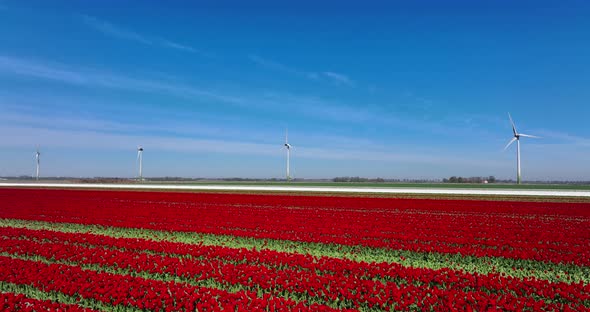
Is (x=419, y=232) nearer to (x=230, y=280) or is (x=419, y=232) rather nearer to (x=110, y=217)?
(x=230, y=280)

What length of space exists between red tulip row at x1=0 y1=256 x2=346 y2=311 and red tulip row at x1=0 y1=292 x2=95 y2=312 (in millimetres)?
690

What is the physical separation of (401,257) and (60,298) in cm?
981

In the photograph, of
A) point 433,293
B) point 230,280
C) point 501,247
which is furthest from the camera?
point 501,247

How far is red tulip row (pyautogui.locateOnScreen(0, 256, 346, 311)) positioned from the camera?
26.2ft

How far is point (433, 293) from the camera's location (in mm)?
8695

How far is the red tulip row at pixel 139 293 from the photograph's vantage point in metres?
7.99

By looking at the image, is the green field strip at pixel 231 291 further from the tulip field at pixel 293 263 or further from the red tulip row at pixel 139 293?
the red tulip row at pixel 139 293

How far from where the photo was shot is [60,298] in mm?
9133

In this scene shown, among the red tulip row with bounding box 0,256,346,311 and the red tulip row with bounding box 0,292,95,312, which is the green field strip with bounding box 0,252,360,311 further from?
the red tulip row with bounding box 0,292,95,312

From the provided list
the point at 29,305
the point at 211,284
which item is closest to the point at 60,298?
the point at 29,305

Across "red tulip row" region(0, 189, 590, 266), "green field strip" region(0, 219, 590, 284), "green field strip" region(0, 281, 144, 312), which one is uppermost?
"red tulip row" region(0, 189, 590, 266)

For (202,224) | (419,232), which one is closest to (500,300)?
(419,232)

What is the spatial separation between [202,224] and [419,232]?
34.0 feet

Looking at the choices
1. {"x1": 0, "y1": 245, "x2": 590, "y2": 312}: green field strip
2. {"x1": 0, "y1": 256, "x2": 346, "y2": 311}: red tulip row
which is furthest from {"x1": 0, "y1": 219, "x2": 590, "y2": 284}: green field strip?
{"x1": 0, "y1": 256, "x2": 346, "y2": 311}: red tulip row
